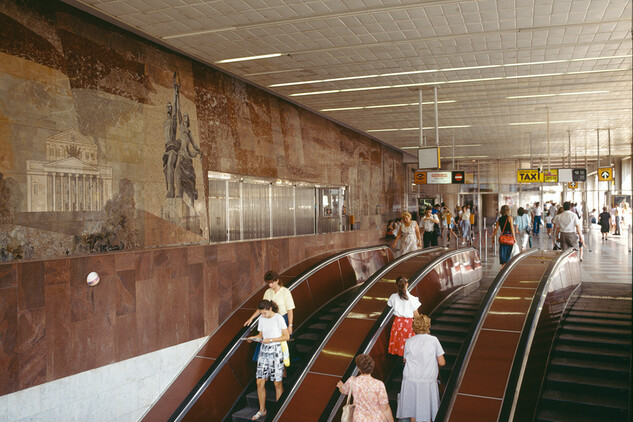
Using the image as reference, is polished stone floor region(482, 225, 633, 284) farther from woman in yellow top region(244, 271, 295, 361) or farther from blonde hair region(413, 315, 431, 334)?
woman in yellow top region(244, 271, 295, 361)

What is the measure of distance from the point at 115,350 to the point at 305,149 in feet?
33.2

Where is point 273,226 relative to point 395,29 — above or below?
below

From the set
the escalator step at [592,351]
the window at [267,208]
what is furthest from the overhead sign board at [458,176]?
the escalator step at [592,351]

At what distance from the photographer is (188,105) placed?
35.4 feet

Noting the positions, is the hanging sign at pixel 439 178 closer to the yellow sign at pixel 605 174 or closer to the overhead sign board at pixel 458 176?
the overhead sign board at pixel 458 176

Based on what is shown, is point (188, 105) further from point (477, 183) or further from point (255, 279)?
point (477, 183)

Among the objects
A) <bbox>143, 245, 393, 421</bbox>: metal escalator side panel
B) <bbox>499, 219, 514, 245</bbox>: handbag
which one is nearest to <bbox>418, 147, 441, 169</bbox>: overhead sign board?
<bbox>499, 219, 514, 245</bbox>: handbag

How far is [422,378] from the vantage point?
5746mm

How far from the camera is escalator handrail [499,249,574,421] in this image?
5.59 metres

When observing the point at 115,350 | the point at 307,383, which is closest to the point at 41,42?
the point at 115,350

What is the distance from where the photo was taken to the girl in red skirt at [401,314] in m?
6.92

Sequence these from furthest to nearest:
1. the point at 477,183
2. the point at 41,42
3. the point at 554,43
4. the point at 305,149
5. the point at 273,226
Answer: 1. the point at 477,183
2. the point at 305,149
3. the point at 273,226
4. the point at 554,43
5. the point at 41,42

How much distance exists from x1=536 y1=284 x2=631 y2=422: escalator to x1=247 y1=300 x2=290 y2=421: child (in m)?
3.37

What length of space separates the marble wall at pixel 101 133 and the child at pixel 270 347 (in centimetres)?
352
